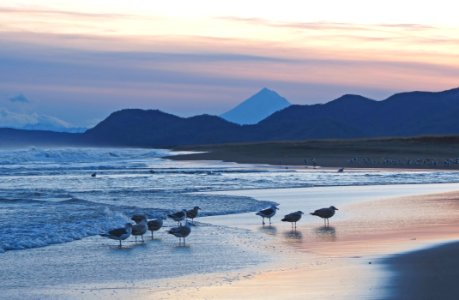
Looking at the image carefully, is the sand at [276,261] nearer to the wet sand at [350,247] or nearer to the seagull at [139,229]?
the wet sand at [350,247]

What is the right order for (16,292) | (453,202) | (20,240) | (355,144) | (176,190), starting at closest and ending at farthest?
(16,292) → (20,240) → (453,202) → (176,190) → (355,144)

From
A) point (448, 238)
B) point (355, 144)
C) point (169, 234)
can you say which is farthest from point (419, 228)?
point (355, 144)

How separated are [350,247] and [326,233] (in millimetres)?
2231

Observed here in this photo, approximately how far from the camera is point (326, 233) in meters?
16.6

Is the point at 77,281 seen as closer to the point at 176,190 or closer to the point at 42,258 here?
the point at 42,258

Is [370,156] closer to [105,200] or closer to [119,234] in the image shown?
[105,200]

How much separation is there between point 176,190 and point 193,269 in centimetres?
1709

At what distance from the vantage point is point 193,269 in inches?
488

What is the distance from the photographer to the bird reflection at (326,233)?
51.7 feet

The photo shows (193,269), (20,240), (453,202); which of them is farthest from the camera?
(453,202)

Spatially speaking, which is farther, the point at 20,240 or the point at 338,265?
the point at 20,240

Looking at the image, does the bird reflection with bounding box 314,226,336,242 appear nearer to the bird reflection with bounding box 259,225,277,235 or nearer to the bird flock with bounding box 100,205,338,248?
the bird flock with bounding box 100,205,338,248

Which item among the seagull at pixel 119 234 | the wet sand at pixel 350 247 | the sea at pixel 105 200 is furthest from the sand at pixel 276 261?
the sea at pixel 105 200

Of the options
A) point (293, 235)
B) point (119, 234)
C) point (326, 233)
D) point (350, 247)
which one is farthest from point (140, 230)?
point (350, 247)
